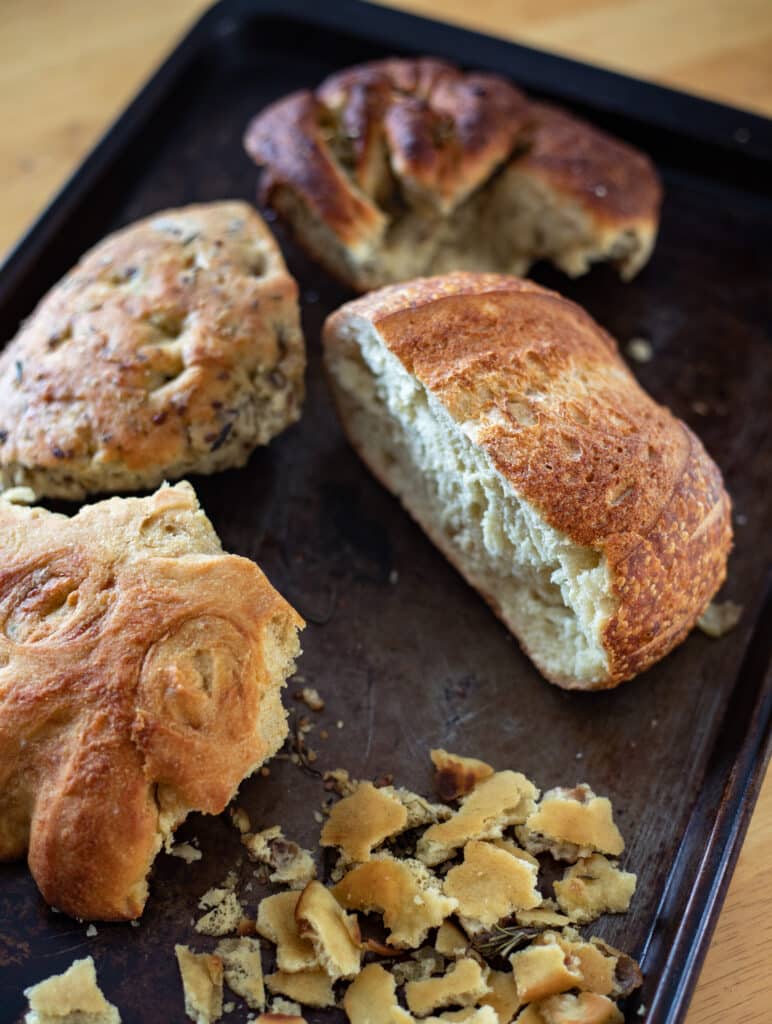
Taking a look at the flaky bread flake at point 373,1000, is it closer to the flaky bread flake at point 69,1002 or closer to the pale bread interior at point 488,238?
the flaky bread flake at point 69,1002

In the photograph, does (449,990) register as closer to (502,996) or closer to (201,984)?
(502,996)

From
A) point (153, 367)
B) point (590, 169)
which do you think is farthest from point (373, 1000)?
point (590, 169)

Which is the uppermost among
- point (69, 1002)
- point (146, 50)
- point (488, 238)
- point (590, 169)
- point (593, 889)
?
point (146, 50)

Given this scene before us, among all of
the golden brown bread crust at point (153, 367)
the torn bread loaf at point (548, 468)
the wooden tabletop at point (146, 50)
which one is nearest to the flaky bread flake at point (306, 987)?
the torn bread loaf at point (548, 468)

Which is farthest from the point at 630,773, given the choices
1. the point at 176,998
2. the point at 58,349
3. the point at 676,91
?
the point at 676,91

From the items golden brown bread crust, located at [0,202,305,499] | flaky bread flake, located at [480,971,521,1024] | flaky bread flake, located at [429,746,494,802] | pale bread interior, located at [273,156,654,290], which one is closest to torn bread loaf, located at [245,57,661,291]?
pale bread interior, located at [273,156,654,290]

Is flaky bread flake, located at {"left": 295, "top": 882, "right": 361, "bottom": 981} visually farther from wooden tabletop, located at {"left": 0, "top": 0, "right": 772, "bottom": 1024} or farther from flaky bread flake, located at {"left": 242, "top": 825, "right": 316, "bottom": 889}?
wooden tabletop, located at {"left": 0, "top": 0, "right": 772, "bottom": 1024}
